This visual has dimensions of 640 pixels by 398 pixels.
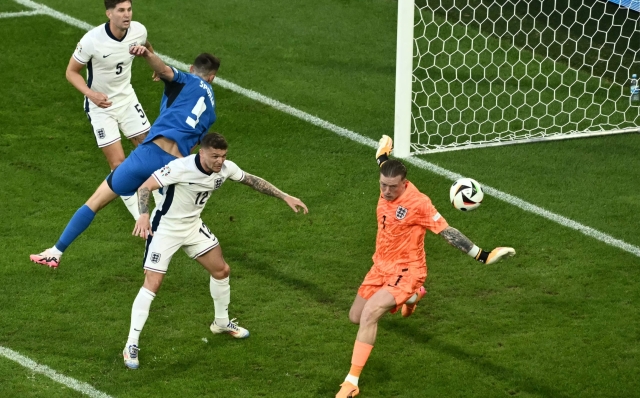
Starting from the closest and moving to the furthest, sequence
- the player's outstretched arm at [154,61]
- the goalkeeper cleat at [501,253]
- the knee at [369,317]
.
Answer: the goalkeeper cleat at [501,253] → the knee at [369,317] → the player's outstretched arm at [154,61]

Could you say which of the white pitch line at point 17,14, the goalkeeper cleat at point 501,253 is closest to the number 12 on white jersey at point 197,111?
the goalkeeper cleat at point 501,253

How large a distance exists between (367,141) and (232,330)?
428 centimetres

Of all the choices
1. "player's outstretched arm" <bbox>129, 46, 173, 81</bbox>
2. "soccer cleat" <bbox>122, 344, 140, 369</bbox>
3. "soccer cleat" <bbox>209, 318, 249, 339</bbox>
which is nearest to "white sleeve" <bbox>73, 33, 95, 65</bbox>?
"player's outstretched arm" <bbox>129, 46, 173, 81</bbox>

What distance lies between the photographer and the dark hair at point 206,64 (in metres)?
9.01

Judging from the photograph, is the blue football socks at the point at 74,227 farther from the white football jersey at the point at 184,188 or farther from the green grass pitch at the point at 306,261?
the white football jersey at the point at 184,188

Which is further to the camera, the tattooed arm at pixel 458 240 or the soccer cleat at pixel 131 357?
the soccer cleat at pixel 131 357

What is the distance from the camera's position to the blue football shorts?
880cm

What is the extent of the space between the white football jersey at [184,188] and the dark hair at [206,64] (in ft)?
4.38

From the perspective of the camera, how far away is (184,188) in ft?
26.0

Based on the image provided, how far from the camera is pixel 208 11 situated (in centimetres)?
1554

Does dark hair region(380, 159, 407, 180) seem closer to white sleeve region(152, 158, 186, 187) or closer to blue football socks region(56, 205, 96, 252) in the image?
white sleeve region(152, 158, 186, 187)

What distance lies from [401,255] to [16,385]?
3006mm

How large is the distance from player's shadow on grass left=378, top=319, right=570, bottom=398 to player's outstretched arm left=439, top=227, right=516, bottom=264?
3.16 feet

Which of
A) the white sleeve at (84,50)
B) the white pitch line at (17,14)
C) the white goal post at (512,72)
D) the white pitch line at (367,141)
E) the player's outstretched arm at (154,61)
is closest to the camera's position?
the player's outstretched arm at (154,61)
